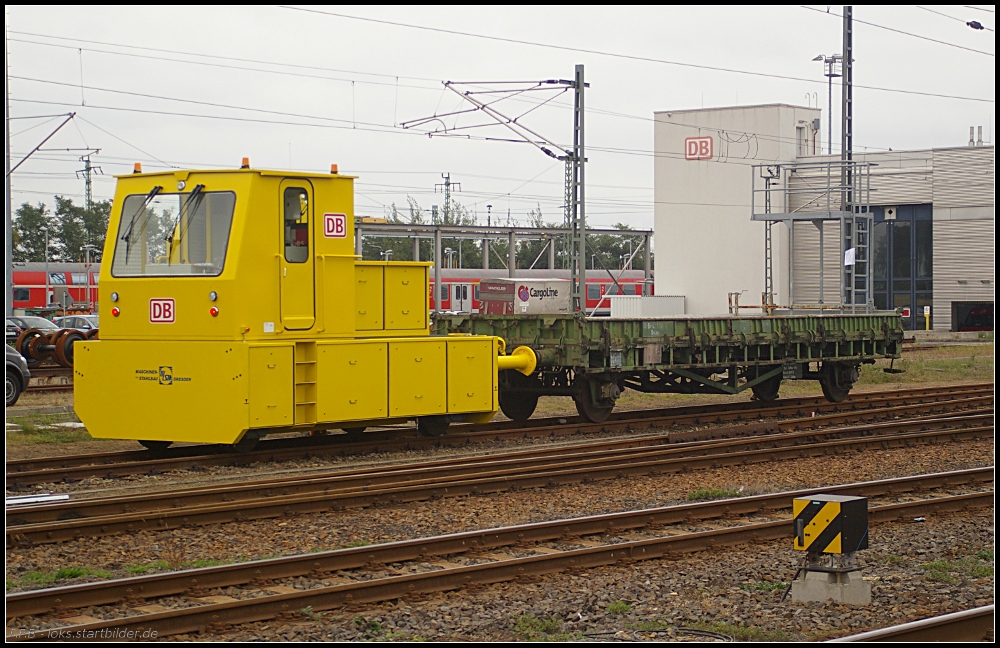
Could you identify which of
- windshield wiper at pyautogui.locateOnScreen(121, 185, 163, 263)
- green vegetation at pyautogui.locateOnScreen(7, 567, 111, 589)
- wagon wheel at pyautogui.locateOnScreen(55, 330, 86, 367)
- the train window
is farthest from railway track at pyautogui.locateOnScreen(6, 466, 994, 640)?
wagon wheel at pyautogui.locateOnScreen(55, 330, 86, 367)

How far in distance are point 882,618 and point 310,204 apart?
8771 millimetres

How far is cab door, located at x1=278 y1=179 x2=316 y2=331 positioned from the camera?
1349cm

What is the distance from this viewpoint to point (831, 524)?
26.4 ft

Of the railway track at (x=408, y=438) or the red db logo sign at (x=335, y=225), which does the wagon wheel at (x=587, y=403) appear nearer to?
the railway track at (x=408, y=438)

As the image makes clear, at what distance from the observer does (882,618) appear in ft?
24.4

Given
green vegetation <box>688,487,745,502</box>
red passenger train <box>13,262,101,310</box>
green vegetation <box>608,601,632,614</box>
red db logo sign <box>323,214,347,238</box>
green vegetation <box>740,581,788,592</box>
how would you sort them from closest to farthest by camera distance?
green vegetation <box>608,601,632,614</box> < green vegetation <box>740,581,788,592</box> < green vegetation <box>688,487,745,502</box> < red db logo sign <box>323,214,347,238</box> < red passenger train <box>13,262,101,310</box>

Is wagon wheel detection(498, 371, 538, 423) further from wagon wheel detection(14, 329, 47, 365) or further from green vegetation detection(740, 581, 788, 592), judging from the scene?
wagon wheel detection(14, 329, 47, 365)

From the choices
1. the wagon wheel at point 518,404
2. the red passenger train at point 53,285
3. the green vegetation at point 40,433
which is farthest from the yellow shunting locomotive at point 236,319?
the red passenger train at point 53,285

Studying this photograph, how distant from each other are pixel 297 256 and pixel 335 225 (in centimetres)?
69

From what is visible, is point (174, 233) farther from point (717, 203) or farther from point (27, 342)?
point (717, 203)

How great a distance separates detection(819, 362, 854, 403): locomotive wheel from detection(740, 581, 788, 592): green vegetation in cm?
1418

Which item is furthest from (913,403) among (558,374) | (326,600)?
(326,600)

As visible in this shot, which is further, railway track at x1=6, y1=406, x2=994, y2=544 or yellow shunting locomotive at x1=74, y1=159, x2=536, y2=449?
yellow shunting locomotive at x1=74, y1=159, x2=536, y2=449

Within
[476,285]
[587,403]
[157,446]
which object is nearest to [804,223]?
[476,285]
